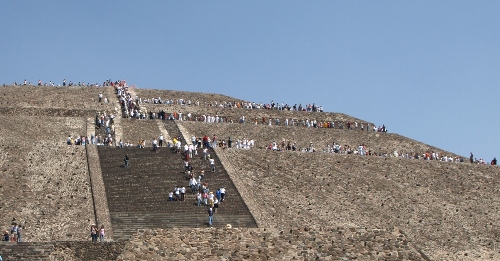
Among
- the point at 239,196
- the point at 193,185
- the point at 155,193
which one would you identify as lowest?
the point at 155,193

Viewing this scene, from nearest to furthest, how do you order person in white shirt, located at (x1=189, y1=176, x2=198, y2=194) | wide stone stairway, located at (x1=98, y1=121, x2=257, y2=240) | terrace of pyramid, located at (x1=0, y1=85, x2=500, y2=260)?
terrace of pyramid, located at (x1=0, y1=85, x2=500, y2=260) < wide stone stairway, located at (x1=98, y1=121, x2=257, y2=240) < person in white shirt, located at (x1=189, y1=176, x2=198, y2=194)

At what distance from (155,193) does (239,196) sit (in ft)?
13.6

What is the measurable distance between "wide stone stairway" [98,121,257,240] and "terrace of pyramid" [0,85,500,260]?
93mm

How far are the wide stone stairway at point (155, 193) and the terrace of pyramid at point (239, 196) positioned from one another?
0.30 feet

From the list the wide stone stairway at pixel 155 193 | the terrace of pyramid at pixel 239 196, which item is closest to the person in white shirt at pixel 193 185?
the wide stone stairway at pixel 155 193

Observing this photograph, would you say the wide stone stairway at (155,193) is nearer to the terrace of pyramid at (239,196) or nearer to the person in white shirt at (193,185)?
the terrace of pyramid at (239,196)

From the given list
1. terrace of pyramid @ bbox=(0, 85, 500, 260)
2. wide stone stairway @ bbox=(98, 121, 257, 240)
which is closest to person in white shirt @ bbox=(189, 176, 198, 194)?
wide stone stairway @ bbox=(98, 121, 257, 240)

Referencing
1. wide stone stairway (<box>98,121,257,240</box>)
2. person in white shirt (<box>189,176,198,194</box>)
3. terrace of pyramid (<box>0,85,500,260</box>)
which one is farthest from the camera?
person in white shirt (<box>189,176,198,194</box>)

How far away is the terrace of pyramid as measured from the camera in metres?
31.0

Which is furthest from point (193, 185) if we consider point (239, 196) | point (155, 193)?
point (239, 196)

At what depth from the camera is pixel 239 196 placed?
47188 millimetres

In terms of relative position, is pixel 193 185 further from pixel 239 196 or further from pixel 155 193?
pixel 239 196

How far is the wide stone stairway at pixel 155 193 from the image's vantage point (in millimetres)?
42688

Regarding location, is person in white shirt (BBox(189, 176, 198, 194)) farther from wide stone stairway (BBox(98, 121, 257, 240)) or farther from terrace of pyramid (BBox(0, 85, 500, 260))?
terrace of pyramid (BBox(0, 85, 500, 260))
